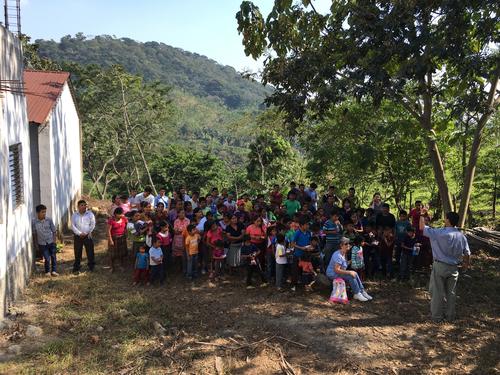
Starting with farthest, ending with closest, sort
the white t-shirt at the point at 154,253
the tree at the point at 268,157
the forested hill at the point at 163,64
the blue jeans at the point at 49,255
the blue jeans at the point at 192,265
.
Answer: the forested hill at the point at 163,64
the tree at the point at 268,157
the blue jeans at the point at 192,265
the blue jeans at the point at 49,255
the white t-shirt at the point at 154,253

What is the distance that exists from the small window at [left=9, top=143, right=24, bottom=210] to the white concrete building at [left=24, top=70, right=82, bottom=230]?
5.61ft

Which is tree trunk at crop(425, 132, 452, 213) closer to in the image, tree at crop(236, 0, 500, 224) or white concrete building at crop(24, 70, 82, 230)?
tree at crop(236, 0, 500, 224)

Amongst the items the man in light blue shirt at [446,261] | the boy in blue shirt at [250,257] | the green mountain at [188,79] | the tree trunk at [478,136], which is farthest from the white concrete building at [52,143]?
the green mountain at [188,79]

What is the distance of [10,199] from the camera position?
7.76 meters

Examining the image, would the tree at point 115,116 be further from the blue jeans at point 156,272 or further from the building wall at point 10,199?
the blue jeans at point 156,272

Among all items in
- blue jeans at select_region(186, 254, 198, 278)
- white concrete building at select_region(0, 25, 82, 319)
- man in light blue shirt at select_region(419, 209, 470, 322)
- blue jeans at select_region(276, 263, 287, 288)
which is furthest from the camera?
blue jeans at select_region(186, 254, 198, 278)

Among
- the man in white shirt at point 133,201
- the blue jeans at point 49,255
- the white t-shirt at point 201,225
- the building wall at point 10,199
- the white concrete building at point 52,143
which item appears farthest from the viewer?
the white concrete building at point 52,143

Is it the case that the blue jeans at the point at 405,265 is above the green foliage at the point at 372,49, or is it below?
below

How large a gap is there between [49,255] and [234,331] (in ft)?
14.9

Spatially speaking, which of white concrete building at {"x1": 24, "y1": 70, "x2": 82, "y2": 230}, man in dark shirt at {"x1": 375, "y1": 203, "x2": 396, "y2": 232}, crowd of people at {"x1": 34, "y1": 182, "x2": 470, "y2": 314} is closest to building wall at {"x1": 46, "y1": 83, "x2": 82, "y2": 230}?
white concrete building at {"x1": 24, "y1": 70, "x2": 82, "y2": 230}

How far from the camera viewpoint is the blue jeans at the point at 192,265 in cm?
926

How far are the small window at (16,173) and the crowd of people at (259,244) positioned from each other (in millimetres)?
529

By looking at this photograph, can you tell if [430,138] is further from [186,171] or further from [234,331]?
[186,171]

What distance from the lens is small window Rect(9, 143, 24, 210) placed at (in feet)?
27.6
